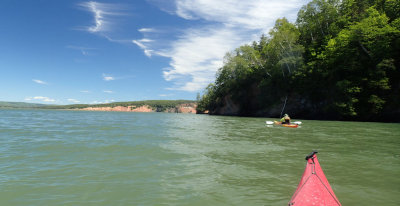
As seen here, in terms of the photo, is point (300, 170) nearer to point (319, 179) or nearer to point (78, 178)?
point (319, 179)

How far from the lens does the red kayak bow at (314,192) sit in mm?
3363

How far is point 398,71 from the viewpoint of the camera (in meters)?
31.1

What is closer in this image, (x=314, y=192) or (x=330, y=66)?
(x=314, y=192)

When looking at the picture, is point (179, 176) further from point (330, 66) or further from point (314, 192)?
point (330, 66)

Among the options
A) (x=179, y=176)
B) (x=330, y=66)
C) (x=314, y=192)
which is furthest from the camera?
(x=330, y=66)

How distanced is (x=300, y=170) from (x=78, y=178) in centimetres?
638

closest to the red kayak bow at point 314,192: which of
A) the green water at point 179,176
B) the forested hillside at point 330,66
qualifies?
the green water at point 179,176

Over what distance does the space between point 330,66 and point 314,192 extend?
4087 cm

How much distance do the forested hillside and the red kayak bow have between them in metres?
34.6

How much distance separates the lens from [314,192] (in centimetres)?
360

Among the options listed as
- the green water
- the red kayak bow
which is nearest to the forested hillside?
the green water

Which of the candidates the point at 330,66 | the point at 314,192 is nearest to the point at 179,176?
the point at 314,192

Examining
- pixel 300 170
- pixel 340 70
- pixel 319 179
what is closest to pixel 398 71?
pixel 340 70

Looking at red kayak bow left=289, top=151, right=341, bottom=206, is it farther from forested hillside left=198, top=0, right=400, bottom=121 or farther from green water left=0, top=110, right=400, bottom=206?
forested hillside left=198, top=0, right=400, bottom=121
